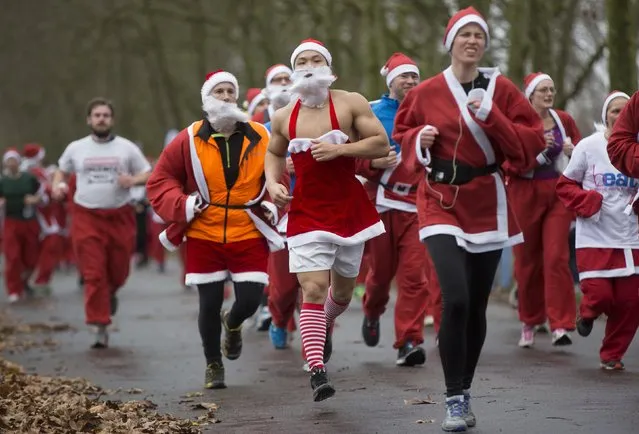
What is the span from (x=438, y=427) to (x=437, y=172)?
1.40 metres

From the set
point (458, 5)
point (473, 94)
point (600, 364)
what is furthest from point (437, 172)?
point (458, 5)

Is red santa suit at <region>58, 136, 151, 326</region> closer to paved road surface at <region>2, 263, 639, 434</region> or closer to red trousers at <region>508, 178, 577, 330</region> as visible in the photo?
paved road surface at <region>2, 263, 639, 434</region>

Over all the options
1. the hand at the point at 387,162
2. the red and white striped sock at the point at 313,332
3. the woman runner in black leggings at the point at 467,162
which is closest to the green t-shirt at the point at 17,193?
the hand at the point at 387,162

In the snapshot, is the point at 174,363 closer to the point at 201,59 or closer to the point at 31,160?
the point at 31,160

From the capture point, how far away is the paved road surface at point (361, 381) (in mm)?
8914

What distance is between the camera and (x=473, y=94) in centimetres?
865

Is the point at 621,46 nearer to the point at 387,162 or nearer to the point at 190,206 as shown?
the point at 387,162

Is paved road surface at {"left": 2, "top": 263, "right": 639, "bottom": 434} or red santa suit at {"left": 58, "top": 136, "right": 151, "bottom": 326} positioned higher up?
red santa suit at {"left": 58, "top": 136, "right": 151, "bottom": 326}

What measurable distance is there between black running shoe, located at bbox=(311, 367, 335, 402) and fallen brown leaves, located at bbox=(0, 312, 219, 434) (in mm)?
626

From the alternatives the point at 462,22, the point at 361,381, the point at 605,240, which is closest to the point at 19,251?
the point at 361,381

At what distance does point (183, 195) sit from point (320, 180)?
170 cm

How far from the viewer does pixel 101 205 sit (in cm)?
1543

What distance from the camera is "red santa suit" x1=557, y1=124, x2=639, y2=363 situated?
11414mm

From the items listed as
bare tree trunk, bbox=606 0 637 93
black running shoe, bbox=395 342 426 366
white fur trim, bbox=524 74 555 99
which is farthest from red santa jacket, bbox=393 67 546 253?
bare tree trunk, bbox=606 0 637 93
